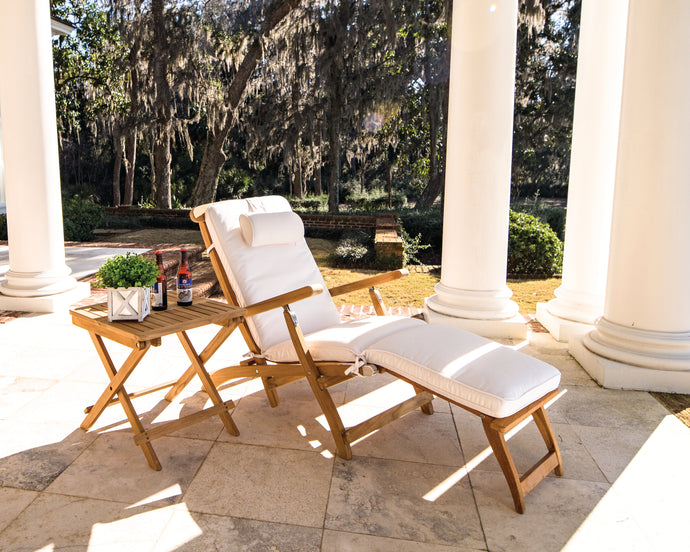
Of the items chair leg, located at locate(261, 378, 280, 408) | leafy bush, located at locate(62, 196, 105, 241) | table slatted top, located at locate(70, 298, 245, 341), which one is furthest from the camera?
leafy bush, located at locate(62, 196, 105, 241)

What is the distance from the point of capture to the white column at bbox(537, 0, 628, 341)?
3971 mm

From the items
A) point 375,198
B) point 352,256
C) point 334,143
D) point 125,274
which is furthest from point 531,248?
point 375,198

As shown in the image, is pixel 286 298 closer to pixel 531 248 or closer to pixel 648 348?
pixel 648 348

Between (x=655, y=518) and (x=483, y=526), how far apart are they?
63cm

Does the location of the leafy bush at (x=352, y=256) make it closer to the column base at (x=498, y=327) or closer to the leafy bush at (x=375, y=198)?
the column base at (x=498, y=327)

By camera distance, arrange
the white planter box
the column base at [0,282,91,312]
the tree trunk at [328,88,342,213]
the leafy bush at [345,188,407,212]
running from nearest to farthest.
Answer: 1. the white planter box
2. the column base at [0,282,91,312]
3. the tree trunk at [328,88,342,213]
4. the leafy bush at [345,188,407,212]

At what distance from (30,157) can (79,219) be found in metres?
5.02

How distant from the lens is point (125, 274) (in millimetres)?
2441

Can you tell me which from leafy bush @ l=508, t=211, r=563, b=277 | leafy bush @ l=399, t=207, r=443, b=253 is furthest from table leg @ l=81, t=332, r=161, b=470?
leafy bush @ l=399, t=207, r=443, b=253

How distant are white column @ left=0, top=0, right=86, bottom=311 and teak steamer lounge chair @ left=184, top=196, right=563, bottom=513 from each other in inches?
87.9

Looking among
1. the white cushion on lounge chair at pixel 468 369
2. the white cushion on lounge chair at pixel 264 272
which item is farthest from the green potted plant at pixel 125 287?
the white cushion on lounge chair at pixel 468 369

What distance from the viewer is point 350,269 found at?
757cm

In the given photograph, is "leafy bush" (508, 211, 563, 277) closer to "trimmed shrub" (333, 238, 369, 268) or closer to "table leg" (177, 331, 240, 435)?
"trimmed shrub" (333, 238, 369, 268)

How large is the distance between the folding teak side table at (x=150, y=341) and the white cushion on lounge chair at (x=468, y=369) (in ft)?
2.36
